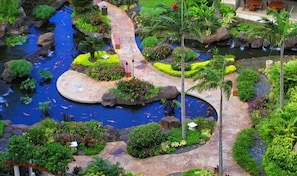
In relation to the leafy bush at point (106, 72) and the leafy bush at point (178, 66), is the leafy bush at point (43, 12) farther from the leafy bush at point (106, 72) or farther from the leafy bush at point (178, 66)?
the leafy bush at point (178, 66)

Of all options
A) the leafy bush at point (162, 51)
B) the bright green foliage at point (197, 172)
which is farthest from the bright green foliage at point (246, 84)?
the bright green foliage at point (197, 172)

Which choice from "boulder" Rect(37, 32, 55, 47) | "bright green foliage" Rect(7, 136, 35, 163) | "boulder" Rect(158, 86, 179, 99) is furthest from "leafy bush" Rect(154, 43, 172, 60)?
"bright green foliage" Rect(7, 136, 35, 163)

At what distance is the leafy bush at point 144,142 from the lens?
3259 centimetres

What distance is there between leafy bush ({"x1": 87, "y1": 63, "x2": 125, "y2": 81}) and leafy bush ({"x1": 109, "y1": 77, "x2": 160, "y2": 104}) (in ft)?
5.61

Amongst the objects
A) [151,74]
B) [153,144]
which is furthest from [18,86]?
[153,144]

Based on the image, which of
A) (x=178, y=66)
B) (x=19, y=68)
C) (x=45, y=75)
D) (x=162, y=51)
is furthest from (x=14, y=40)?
(x=178, y=66)

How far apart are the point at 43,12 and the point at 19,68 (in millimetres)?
11460

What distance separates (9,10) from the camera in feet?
167

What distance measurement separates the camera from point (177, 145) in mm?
33531

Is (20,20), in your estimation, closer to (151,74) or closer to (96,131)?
(151,74)

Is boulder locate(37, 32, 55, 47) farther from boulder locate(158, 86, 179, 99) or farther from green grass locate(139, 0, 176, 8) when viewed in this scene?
boulder locate(158, 86, 179, 99)

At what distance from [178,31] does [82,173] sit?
8906mm

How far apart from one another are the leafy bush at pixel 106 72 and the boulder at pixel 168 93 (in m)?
3.79

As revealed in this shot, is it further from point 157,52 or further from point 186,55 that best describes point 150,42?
point 186,55
